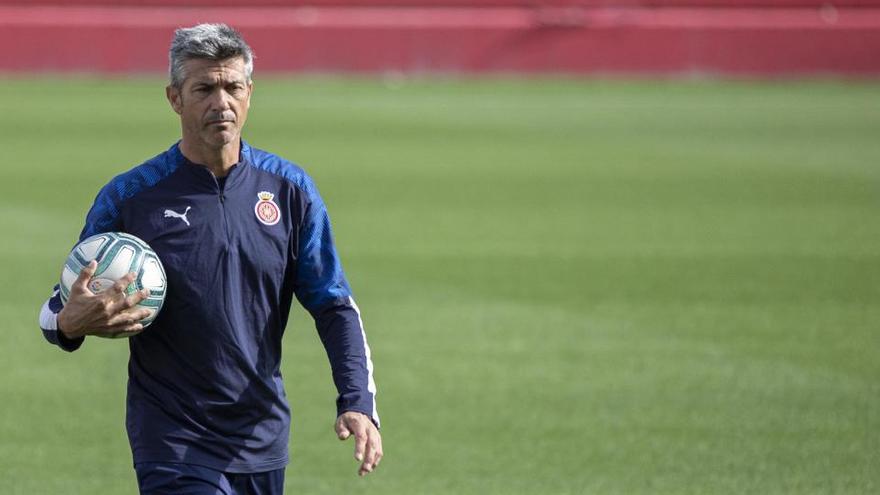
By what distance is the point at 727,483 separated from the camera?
749 cm

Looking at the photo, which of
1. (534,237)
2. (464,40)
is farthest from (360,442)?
(464,40)

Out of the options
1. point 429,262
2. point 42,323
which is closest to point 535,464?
point 42,323

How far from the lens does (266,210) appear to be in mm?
4781

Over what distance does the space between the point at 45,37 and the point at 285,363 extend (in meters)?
27.2

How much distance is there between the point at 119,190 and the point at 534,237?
35.5 ft

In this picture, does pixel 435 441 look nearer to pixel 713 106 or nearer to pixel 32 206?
pixel 32 206

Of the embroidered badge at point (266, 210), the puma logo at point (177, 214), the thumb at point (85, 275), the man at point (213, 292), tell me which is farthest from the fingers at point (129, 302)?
the embroidered badge at point (266, 210)

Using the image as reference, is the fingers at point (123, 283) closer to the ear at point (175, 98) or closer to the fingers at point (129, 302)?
the fingers at point (129, 302)

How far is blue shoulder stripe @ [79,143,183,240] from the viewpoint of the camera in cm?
478

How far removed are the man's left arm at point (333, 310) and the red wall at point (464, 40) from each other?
30769 mm

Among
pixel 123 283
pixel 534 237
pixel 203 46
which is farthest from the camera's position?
pixel 534 237

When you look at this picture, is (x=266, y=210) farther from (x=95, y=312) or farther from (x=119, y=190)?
(x=95, y=312)

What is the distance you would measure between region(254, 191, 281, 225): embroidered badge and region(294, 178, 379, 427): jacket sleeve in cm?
11

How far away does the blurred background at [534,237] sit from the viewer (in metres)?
8.12
